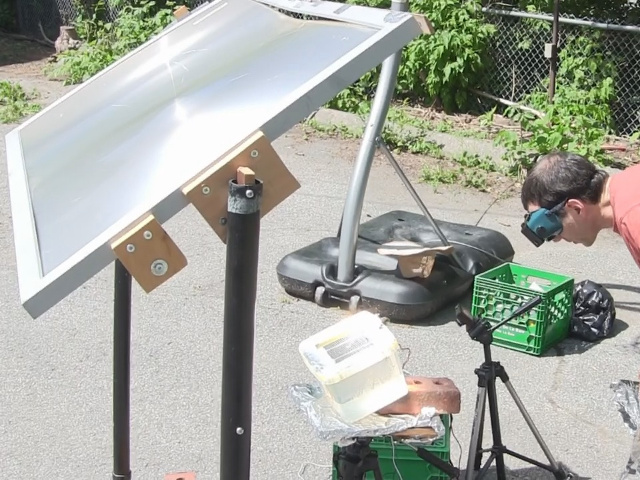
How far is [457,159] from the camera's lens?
8.59 meters

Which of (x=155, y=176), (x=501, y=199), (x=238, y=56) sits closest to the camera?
(x=155, y=176)

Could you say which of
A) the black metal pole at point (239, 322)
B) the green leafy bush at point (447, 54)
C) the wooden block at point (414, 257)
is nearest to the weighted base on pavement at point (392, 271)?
the wooden block at point (414, 257)

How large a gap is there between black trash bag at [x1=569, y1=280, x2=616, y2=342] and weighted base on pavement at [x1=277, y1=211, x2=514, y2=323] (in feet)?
1.96

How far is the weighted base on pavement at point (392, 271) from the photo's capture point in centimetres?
538

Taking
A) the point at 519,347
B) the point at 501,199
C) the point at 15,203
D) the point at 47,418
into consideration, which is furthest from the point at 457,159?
the point at 15,203

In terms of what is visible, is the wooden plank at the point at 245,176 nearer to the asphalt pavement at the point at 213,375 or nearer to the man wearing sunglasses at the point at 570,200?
the man wearing sunglasses at the point at 570,200

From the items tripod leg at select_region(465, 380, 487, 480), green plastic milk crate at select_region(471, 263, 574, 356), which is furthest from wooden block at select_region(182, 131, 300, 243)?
green plastic milk crate at select_region(471, 263, 574, 356)

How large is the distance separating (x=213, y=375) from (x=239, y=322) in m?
2.66

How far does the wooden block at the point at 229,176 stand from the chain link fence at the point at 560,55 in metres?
7.39

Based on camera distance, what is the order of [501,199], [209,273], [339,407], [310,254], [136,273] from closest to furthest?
[136,273]
[339,407]
[310,254]
[209,273]
[501,199]

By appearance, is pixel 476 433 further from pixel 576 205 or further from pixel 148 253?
pixel 148 253

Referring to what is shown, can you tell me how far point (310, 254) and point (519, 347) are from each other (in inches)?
56.5

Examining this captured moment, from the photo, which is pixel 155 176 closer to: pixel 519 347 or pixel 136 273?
pixel 136 273

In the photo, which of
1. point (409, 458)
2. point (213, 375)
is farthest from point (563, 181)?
point (213, 375)
